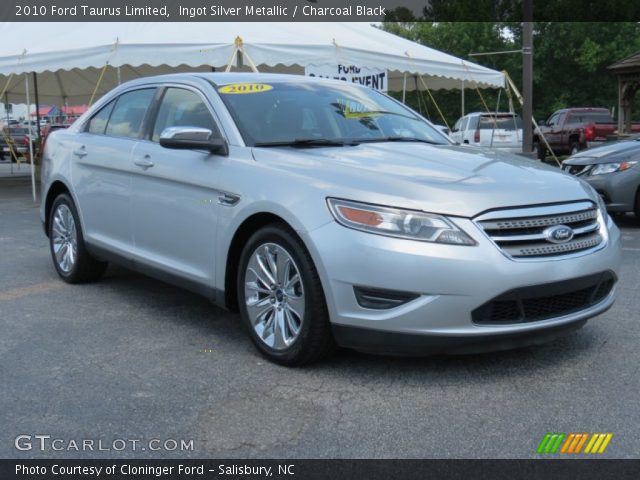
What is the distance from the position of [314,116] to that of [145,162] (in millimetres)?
1174

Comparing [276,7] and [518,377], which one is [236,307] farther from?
[276,7]

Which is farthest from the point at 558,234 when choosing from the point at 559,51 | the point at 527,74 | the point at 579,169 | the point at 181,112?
the point at 559,51

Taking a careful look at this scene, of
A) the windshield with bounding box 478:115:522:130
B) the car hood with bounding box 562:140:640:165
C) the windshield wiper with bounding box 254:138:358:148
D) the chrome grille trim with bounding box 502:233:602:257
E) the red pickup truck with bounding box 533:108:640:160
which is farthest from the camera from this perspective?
the red pickup truck with bounding box 533:108:640:160

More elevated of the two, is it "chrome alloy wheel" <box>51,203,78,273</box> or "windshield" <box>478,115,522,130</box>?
"windshield" <box>478,115,522,130</box>

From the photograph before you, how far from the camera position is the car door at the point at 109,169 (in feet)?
17.4

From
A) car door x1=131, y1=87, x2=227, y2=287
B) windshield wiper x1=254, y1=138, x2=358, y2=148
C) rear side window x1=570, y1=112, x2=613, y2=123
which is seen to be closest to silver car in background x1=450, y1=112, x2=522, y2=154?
rear side window x1=570, y1=112, x2=613, y2=123

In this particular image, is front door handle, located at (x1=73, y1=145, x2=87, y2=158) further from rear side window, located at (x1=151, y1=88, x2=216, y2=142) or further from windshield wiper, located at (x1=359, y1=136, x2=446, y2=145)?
windshield wiper, located at (x1=359, y1=136, x2=446, y2=145)

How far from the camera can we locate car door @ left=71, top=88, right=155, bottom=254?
5.31 metres

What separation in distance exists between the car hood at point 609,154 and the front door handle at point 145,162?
6.40m

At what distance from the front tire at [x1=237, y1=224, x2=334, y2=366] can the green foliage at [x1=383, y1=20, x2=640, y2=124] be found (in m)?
35.2

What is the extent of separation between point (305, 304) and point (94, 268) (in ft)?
9.63

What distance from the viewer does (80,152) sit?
5.91m

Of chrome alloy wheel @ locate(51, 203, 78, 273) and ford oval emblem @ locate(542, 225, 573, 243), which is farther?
chrome alloy wheel @ locate(51, 203, 78, 273)

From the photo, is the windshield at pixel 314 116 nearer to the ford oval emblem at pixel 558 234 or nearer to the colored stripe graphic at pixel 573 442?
the ford oval emblem at pixel 558 234
